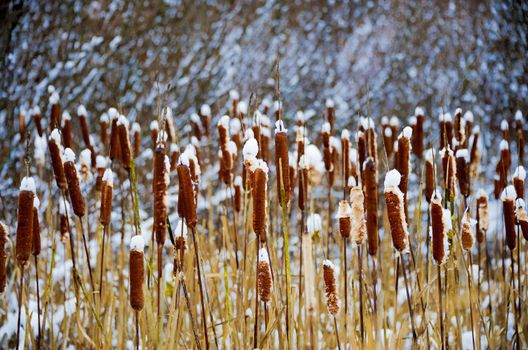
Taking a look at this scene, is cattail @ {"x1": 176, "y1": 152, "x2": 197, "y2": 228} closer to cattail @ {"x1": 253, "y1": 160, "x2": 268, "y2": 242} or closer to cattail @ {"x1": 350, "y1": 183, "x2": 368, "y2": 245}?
cattail @ {"x1": 253, "y1": 160, "x2": 268, "y2": 242}

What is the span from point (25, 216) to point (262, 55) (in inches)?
151

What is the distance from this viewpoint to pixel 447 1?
504 cm

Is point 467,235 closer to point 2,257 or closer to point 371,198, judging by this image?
point 371,198

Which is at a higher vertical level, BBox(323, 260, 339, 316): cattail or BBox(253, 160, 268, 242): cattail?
BBox(253, 160, 268, 242): cattail

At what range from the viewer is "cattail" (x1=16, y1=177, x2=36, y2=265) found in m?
1.05

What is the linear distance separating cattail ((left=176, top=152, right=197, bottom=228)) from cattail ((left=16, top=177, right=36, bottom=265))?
0.88 feet

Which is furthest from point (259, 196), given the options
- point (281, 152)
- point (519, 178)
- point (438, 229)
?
point (519, 178)

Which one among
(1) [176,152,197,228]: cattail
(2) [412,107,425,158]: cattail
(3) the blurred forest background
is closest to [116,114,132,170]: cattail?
(1) [176,152,197,228]: cattail

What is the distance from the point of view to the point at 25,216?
1063 mm

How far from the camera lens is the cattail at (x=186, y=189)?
1.02m

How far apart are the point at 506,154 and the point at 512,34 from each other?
3252 millimetres

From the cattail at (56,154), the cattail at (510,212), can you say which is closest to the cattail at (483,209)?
the cattail at (510,212)

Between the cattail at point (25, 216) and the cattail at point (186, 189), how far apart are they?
269mm

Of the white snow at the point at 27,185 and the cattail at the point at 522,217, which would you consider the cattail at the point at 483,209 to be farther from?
the white snow at the point at 27,185
